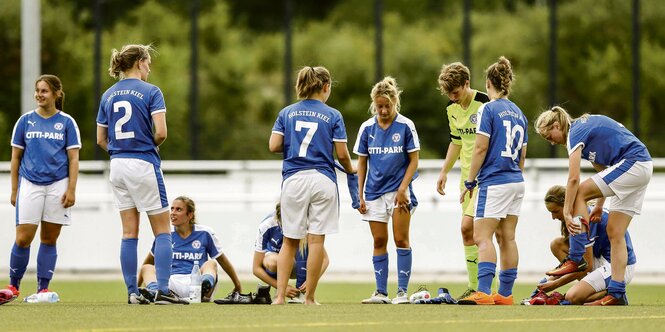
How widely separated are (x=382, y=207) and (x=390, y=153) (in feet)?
1.46

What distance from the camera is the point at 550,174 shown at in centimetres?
2288

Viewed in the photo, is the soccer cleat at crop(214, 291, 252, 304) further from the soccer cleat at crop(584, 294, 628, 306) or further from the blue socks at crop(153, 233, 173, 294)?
the soccer cleat at crop(584, 294, 628, 306)

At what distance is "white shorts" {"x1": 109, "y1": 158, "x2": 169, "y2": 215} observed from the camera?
9.52m

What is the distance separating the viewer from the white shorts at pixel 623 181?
977 centimetres

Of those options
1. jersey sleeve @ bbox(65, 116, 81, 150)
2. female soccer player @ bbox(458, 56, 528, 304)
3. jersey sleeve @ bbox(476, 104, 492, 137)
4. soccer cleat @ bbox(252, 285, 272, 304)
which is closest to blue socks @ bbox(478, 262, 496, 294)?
female soccer player @ bbox(458, 56, 528, 304)

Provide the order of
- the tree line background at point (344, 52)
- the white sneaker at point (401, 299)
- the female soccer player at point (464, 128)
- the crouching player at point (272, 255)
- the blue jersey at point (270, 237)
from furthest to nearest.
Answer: the tree line background at point (344, 52), the blue jersey at point (270, 237), the crouching player at point (272, 255), the female soccer player at point (464, 128), the white sneaker at point (401, 299)

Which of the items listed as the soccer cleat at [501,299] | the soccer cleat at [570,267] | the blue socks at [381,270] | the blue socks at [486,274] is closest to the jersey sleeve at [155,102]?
the blue socks at [381,270]

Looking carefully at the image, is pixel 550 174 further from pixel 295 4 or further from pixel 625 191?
pixel 295 4

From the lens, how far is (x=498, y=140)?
981 centimetres

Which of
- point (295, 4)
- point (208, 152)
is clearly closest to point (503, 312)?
point (208, 152)

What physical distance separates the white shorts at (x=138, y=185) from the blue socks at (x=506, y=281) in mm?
2620

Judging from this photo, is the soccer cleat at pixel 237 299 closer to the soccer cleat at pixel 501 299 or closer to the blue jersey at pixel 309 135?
the blue jersey at pixel 309 135

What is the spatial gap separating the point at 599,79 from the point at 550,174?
22.1 m

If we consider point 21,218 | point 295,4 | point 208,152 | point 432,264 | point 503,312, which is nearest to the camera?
point 503,312
